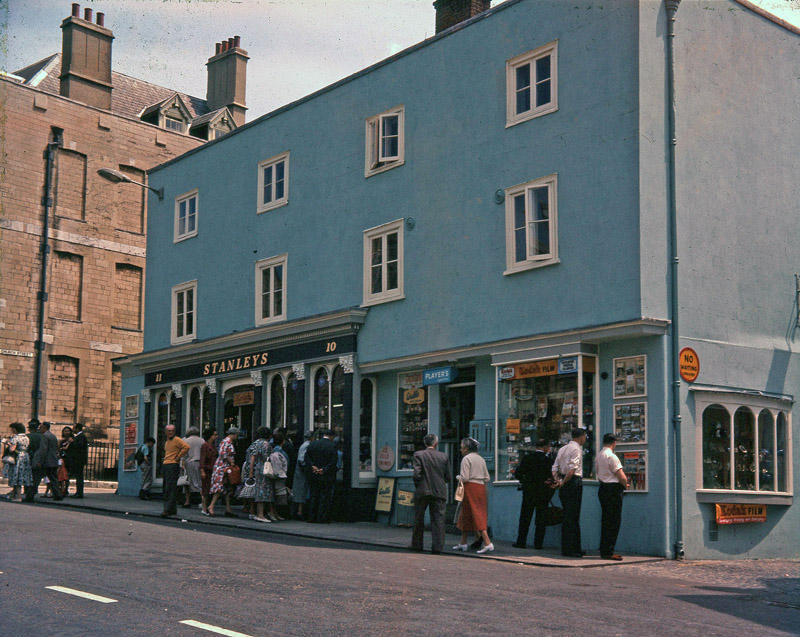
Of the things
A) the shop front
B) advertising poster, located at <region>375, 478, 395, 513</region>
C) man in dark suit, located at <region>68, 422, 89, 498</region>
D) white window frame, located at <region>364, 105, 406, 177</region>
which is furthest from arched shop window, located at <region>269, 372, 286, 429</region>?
white window frame, located at <region>364, 105, 406, 177</region>

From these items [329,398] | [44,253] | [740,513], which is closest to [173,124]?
[44,253]

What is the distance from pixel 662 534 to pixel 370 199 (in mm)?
9445

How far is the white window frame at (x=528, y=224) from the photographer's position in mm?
17469

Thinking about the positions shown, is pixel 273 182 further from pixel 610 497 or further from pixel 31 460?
pixel 610 497

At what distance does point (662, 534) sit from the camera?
604 inches

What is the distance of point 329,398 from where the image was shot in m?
Result: 21.8

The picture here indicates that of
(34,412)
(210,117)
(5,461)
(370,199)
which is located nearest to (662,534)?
(370,199)

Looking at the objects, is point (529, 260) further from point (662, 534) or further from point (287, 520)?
point (287, 520)

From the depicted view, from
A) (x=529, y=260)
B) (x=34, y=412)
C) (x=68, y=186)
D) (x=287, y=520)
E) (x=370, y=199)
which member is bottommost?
(x=287, y=520)

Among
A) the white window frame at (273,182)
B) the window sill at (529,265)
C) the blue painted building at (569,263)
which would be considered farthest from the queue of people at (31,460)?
the window sill at (529,265)

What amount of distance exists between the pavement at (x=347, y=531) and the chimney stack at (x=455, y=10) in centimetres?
1086

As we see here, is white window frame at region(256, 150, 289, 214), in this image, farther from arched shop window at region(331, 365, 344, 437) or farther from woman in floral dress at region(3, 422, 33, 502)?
woman in floral dress at region(3, 422, 33, 502)

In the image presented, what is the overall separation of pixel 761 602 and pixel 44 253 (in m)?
31.3

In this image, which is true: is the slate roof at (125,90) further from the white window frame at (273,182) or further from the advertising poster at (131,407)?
the white window frame at (273,182)
